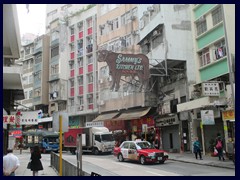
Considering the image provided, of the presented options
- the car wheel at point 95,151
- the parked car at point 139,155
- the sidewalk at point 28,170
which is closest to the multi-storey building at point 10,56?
the sidewalk at point 28,170

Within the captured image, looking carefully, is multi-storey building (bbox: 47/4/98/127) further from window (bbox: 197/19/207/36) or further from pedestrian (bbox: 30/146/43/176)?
window (bbox: 197/19/207/36)

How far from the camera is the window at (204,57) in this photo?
13.1 m

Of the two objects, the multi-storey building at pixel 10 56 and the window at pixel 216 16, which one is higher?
the window at pixel 216 16

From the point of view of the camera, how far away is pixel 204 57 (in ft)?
43.1

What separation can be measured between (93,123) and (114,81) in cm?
197

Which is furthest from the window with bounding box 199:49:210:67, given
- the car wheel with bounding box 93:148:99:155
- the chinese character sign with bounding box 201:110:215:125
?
the car wheel with bounding box 93:148:99:155

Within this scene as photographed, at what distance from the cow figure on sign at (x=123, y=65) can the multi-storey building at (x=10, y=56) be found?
3.36 metres

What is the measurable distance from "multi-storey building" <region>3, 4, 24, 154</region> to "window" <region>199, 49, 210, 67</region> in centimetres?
740

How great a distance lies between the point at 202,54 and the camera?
13.2 metres

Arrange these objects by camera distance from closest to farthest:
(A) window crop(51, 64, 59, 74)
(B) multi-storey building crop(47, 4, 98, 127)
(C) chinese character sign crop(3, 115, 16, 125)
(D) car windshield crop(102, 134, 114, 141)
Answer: (C) chinese character sign crop(3, 115, 16, 125) → (D) car windshield crop(102, 134, 114, 141) → (B) multi-storey building crop(47, 4, 98, 127) → (A) window crop(51, 64, 59, 74)

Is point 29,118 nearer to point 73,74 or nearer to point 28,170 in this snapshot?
point 28,170

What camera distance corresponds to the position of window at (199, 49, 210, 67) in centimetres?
1307

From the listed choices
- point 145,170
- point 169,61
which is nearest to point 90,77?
point 169,61

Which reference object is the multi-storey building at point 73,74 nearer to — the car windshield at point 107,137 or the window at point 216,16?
the car windshield at point 107,137
